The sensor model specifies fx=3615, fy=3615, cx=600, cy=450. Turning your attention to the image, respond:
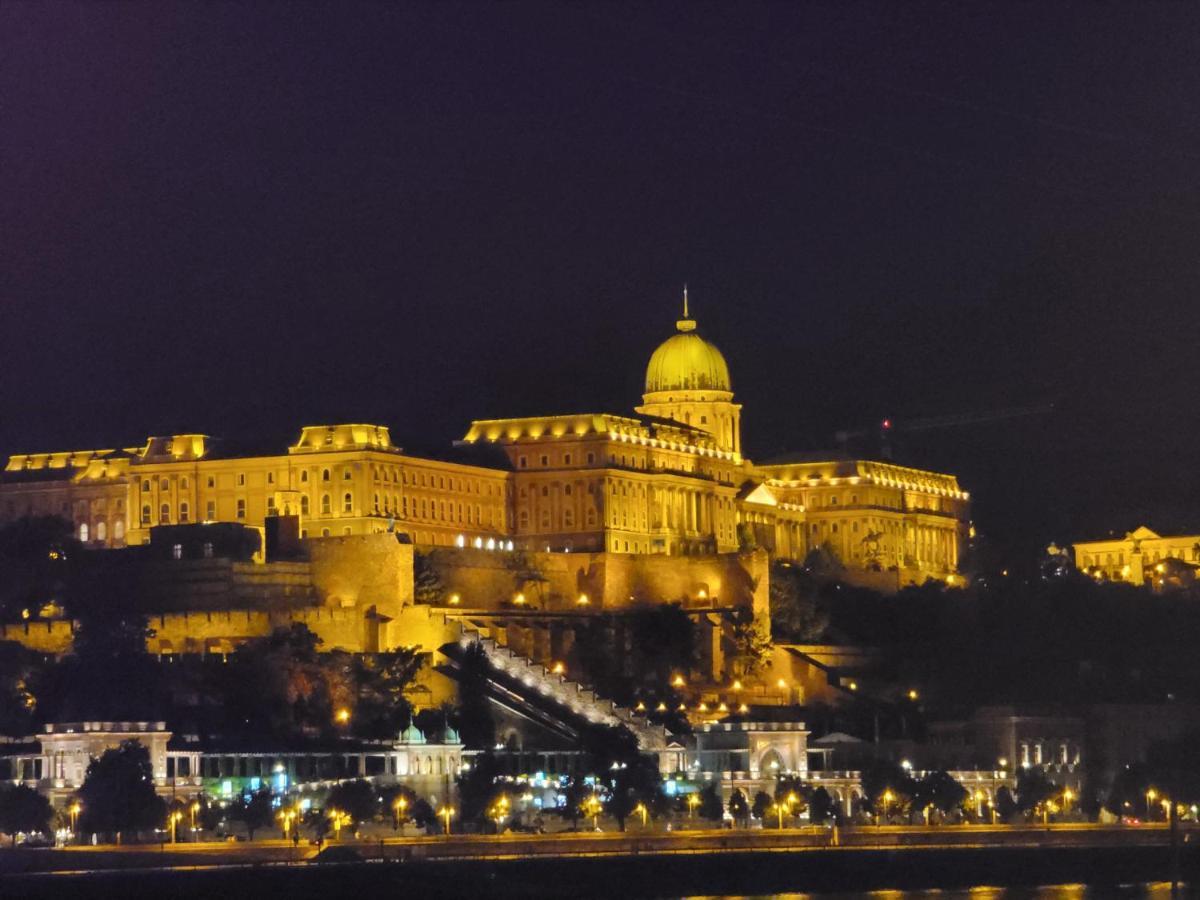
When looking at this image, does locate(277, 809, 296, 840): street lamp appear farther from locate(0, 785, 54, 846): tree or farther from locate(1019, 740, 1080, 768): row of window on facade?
locate(1019, 740, 1080, 768): row of window on facade

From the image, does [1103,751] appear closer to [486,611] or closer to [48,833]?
[486,611]

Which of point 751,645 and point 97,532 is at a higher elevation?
point 97,532

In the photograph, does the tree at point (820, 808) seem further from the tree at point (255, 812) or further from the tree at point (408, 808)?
the tree at point (255, 812)

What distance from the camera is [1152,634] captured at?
15950 cm

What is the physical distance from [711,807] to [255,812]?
1880cm

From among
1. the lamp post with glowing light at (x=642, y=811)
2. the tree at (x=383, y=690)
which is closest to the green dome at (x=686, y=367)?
the tree at (x=383, y=690)

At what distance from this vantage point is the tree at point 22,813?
102 m

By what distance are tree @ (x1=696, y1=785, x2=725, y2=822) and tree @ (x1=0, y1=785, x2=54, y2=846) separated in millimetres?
23740

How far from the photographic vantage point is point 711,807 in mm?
117500

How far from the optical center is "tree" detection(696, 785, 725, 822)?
117062mm

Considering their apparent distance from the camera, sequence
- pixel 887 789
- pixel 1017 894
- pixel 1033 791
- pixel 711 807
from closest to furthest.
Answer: pixel 1017 894, pixel 711 807, pixel 887 789, pixel 1033 791

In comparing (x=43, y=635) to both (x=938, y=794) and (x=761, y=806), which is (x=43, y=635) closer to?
(x=761, y=806)

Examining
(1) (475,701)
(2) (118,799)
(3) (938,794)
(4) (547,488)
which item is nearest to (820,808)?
(3) (938,794)

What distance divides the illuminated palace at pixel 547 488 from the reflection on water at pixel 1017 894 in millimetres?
38245
